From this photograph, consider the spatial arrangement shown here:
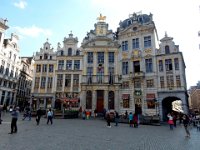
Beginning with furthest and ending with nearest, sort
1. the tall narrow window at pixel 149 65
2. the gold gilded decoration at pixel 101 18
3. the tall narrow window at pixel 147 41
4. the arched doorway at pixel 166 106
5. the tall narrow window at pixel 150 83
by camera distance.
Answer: the gold gilded decoration at pixel 101 18, the tall narrow window at pixel 147 41, the tall narrow window at pixel 149 65, the tall narrow window at pixel 150 83, the arched doorway at pixel 166 106

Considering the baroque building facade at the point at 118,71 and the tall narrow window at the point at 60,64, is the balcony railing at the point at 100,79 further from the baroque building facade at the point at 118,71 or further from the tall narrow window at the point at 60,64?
the tall narrow window at the point at 60,64

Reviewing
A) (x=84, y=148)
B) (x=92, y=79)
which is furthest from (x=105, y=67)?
(x=84, y=148)

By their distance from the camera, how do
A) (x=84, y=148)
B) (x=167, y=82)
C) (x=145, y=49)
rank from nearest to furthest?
(x=84, y=148) → (x=167, y=82) → (x=145, y=49)

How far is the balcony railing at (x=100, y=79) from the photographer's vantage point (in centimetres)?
3809

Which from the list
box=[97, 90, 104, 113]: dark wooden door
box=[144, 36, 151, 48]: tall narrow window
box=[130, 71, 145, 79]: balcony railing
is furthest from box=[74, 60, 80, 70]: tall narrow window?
box=[144, 36, 151, 48]: tall narrow window

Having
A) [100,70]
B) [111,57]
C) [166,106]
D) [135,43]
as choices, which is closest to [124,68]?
[111,57]

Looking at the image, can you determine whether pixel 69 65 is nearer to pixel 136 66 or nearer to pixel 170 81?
pixel 136 66

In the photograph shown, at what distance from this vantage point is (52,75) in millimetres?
40750

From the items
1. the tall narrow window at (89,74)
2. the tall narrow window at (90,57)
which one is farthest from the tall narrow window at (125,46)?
the tall narrow window at (89,74)

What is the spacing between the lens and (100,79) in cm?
3859

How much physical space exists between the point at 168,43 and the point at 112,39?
42.6 ft

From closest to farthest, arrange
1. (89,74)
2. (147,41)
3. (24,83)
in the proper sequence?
(147,41), (89,74), (24,83)

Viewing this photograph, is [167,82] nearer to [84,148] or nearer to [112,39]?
[112,39]

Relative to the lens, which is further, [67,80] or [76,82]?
[67,80]
